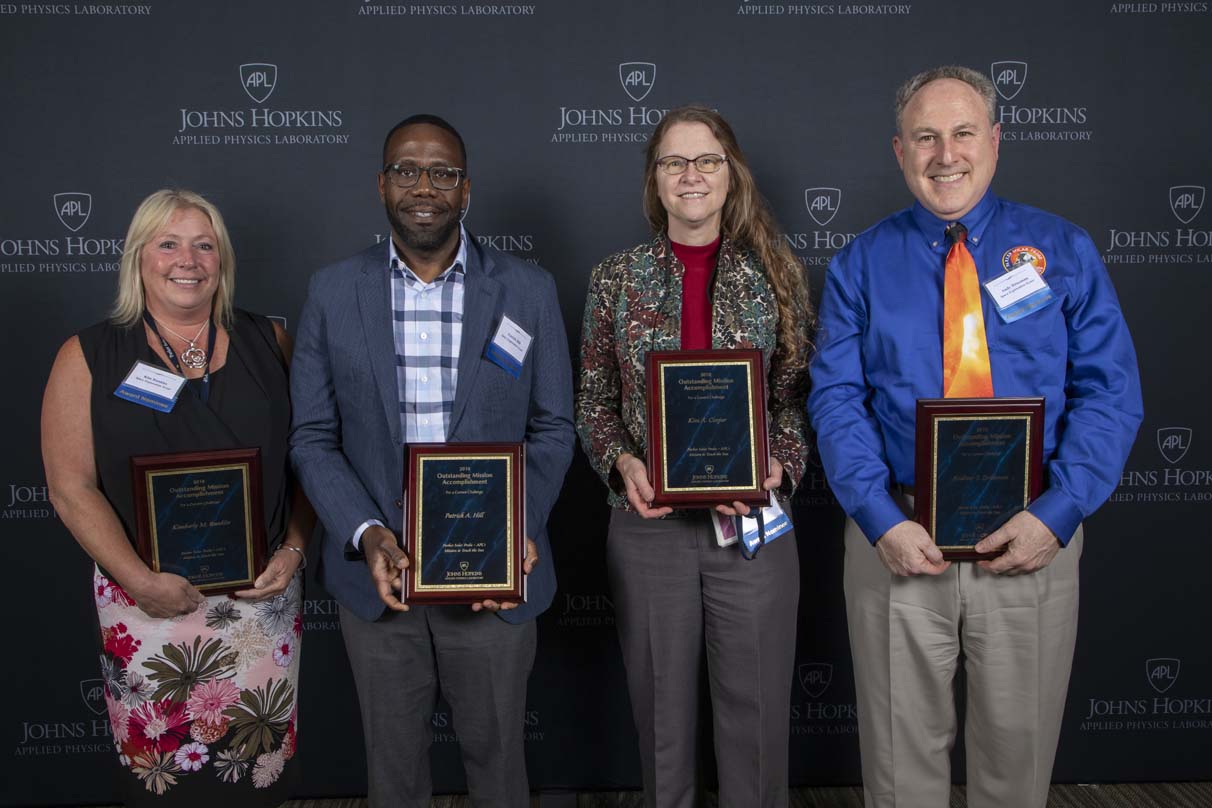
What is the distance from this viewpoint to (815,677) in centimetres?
309

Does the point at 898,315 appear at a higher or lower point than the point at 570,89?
lower

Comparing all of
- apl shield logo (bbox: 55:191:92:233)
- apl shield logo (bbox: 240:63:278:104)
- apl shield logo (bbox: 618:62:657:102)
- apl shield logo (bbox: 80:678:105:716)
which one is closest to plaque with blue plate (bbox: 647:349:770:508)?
apl shield logo (bbox: 618:62:657:102)

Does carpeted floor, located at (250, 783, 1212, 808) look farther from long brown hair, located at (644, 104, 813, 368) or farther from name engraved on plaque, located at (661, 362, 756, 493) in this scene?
long brown hair, located at (644, 104, 813, 368)

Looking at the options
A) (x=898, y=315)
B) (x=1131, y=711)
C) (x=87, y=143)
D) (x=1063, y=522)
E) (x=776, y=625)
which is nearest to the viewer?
(x=1063, y=522)

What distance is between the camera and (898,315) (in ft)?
6.52

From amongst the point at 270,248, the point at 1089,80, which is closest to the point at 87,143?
the point at 270,248

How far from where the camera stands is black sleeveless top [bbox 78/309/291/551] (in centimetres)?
202

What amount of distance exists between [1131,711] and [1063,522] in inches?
67.1

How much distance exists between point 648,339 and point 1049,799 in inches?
84.2

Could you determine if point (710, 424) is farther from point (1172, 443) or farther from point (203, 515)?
point (1172, 443)

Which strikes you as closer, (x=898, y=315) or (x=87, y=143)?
(x=898, y=315)

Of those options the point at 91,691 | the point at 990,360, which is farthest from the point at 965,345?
the point at 91,691

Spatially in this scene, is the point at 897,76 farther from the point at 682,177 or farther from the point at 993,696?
the point at 993,696

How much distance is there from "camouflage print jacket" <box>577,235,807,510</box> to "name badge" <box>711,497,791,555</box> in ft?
0.22
